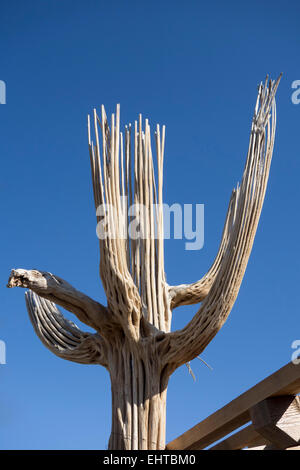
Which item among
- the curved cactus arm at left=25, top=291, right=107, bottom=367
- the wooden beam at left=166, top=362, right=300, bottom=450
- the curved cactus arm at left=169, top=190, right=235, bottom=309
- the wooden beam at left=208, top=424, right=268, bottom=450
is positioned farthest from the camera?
the curved cactus arm at left=169, top=190, right=235, bottom=309

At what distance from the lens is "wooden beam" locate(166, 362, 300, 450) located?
2.54m

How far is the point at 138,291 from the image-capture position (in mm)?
4168

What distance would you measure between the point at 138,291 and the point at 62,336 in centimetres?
72

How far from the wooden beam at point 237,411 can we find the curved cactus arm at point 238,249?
1.93 feet

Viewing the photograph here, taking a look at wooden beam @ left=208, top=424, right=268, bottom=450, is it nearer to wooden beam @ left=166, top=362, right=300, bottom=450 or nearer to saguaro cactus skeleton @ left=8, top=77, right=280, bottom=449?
wooden beam @ left=166, top=362, right=300, bottom=450

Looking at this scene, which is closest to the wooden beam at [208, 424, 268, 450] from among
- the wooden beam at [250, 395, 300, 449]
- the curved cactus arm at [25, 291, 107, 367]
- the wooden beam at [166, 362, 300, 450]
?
the wooden beam at [166, 362, 300, 450]

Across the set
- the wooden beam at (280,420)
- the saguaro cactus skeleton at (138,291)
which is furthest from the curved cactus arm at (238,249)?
the wooden beam at (280,420)

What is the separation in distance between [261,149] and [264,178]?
0.64ft

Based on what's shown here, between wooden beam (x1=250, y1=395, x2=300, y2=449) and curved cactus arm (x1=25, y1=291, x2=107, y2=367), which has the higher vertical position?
curved cactus arm (x1=25, y1=291, x2=107, y2=367)

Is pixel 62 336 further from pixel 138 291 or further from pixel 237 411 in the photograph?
pixel 237 411

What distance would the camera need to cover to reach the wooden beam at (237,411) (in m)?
2.54

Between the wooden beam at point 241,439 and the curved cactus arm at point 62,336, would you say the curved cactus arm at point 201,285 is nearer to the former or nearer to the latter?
the curved cactus arm at point 62,336
